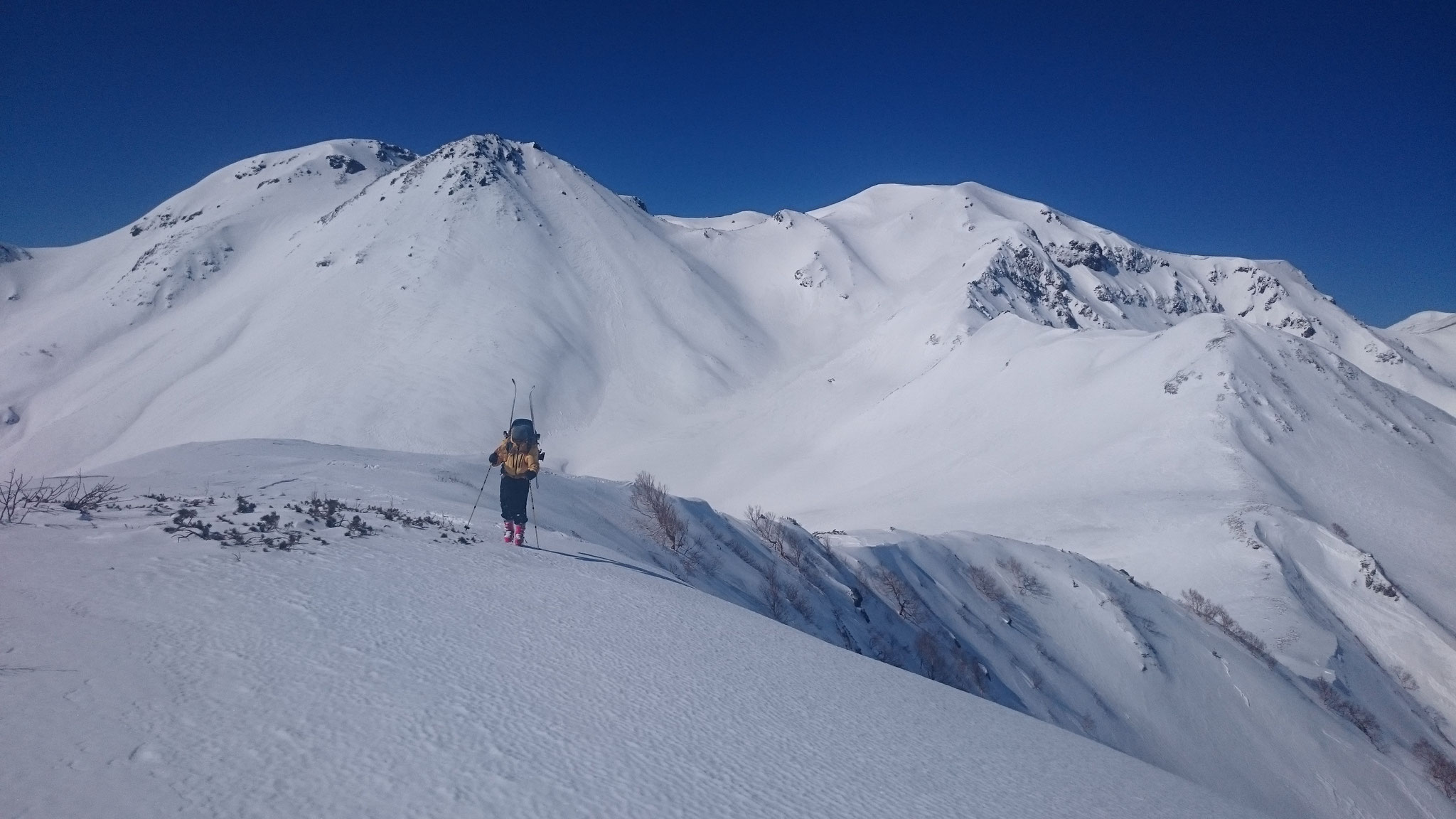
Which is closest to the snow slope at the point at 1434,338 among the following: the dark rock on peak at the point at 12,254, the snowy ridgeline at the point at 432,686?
the snowy ridgeline at the point at 432,686

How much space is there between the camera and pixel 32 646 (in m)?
3.85

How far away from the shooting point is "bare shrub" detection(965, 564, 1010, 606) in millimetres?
20484

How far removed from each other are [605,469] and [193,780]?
52847 mm

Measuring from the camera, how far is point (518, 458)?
8.96 meters

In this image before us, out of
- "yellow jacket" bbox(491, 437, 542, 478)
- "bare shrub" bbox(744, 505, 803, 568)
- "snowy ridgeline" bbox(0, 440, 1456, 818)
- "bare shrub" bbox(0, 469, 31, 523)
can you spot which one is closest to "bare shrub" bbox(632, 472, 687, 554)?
"snowy ridgeline" bbox(0, 440, 1456, 818)

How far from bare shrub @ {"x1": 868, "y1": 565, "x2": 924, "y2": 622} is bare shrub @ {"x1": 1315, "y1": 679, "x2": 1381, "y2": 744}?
1384cm

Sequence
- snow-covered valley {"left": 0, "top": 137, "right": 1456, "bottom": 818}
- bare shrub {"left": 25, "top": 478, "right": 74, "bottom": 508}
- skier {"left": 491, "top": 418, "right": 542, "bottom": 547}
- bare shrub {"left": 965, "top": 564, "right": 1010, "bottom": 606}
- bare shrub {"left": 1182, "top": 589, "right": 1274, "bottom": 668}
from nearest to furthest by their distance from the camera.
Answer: snow-covered valley {"left": 0, "top": 137, "right": 1456, "bottom": 818}, bare shrub {"left": 25, "top": 478, "right": 74, "bottom": 508}, skier {"left": 491, "top": 418, "right": 542, "bottom": 547}, bare shrub {"left": 965, "top": 564, "right": 1010, "bottom": 606}, bare shrub {"left": 1182, "top": 589, "right": 1274, "bottom": 668}

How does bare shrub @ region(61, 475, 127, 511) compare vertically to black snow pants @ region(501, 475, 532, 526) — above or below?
below

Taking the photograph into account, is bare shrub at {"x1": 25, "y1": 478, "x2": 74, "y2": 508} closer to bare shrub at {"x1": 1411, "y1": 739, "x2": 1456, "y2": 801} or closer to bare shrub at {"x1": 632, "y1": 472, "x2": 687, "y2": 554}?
bare shrub at {"x1": 632, "y1": 472, "x2": 687, "y2": 554}

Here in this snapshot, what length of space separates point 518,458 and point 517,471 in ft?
0.74

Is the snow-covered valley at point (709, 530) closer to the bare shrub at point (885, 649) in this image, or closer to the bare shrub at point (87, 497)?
the bare shrub at point (885, 649)

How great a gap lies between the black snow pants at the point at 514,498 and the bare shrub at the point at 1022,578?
55.2 feet

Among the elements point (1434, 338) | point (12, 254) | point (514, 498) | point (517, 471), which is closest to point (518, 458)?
point (517, 471)

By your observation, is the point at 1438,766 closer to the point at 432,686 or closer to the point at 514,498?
the point at 514,498
